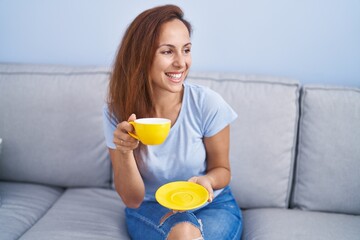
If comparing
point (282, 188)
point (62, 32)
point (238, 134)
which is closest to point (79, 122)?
point (62, 32)

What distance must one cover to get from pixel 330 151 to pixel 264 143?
259 millimetres

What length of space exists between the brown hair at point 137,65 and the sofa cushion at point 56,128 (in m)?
0.37

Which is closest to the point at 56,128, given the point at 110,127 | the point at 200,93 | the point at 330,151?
the point at 110,127

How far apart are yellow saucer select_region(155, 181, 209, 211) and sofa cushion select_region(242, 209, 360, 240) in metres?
0.37

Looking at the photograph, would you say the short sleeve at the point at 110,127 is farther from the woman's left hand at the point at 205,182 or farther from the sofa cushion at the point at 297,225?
the sofa cushion at the point at 297,225

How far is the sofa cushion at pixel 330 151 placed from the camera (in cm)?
156

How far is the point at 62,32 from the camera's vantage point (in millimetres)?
1976

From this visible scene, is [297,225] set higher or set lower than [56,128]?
lower

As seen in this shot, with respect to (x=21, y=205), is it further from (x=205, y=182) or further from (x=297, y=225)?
(x=297, y=225)

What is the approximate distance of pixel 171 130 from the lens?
139 cm

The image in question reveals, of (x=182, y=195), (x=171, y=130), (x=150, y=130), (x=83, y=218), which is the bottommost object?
(x=83, y=218)

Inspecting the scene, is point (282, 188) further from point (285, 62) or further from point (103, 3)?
point (103, 3)

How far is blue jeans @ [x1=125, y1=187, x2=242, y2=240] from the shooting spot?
47.9 inches

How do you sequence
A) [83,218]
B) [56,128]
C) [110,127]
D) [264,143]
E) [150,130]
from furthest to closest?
[56,128]
[264,143]
[83,218]
[110,127]
[150,130]
